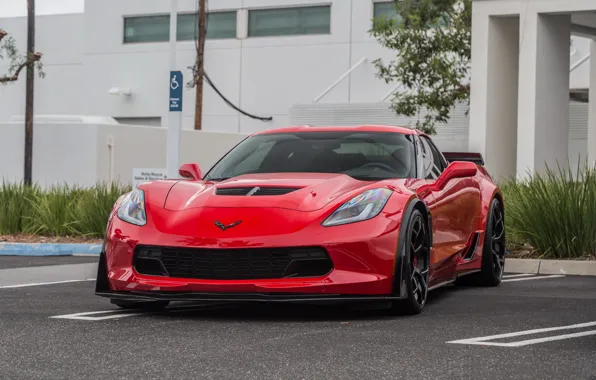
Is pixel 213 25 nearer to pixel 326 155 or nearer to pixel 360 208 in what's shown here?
pixel 326 155

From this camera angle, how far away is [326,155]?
959 centimetres

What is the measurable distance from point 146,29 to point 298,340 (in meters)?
42.8

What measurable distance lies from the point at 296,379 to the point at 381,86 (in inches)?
1468

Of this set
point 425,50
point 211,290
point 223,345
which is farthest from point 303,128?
point 425,50

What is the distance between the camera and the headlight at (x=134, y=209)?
8.51m

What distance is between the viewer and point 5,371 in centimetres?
614

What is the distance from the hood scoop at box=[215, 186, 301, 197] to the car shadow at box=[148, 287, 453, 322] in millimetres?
824

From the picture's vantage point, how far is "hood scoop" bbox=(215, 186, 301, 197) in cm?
849

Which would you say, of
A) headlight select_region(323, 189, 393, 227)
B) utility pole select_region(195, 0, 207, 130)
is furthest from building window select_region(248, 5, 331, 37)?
headlight select_region(323, 189, 393, 227)

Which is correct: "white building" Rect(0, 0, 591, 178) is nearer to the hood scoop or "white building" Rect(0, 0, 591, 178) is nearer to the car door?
the car door

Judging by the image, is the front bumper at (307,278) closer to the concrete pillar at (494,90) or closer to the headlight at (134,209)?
the headlight at (134,209)

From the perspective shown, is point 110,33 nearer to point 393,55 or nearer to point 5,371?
point 393,55

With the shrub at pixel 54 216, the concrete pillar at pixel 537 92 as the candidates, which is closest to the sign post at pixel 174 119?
the shrub at pixel 54 216

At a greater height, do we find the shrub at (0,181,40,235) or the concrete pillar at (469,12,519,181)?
the concrete pillar at (469,12,519,181)
